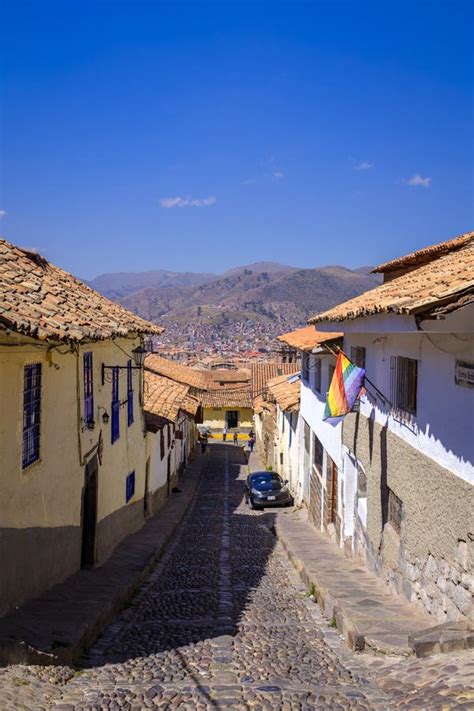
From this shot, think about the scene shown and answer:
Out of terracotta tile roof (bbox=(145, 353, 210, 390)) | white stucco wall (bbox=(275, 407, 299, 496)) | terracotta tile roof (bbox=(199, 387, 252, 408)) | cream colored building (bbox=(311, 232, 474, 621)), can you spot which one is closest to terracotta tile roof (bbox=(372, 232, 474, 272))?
cream colored building (bbox=(311, 232, 474, 621))

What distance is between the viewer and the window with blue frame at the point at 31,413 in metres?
8.69

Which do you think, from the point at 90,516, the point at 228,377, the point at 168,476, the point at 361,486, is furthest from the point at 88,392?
the point at 228,377

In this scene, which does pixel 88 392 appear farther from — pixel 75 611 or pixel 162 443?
pixel 162 443

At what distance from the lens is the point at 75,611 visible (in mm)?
9062

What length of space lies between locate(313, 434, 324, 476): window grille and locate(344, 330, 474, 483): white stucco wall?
355 inches

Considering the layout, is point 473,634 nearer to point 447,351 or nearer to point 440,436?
point 440,436

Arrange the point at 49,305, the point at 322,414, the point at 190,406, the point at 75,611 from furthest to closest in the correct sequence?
the point at 190,406 → the point at 322,414 → the point at 49,305 → the point at 75,611

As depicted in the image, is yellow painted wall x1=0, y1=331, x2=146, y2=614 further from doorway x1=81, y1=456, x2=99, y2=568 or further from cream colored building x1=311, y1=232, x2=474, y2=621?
cream colored building x1=311, y1=232, x2=474, y2=621

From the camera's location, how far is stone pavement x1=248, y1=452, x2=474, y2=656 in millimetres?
7121

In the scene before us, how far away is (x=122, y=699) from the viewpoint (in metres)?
6.51

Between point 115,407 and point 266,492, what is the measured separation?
1111 cm

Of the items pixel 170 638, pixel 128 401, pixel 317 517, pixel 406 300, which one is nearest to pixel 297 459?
pixel 317 517

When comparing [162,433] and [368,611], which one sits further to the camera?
[162,433]

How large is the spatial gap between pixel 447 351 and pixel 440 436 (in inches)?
39.6
